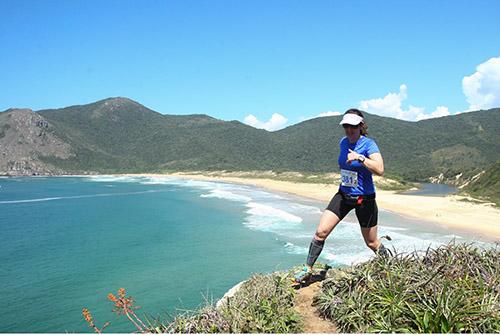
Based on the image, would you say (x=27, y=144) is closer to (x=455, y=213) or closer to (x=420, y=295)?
(x=455, y=213)

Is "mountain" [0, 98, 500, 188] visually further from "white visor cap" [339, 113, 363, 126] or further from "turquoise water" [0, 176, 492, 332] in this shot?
"white visor cap" [339, 113, 363, 126]

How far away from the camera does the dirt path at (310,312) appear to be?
3.50 metres

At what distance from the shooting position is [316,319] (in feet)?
12.1

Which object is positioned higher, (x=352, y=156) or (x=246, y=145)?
(x=246, y=145)

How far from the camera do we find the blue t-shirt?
4051mm

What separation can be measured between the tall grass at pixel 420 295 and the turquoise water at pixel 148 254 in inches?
85.2

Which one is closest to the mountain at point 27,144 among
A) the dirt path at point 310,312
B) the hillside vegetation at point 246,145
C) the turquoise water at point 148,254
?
the hillside vegetation at point 246,145

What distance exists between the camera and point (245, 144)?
126 m

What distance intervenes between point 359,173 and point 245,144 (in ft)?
401

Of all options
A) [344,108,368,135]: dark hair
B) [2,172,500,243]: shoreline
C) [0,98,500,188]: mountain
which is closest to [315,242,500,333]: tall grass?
[344,108,368,135]: dark hair

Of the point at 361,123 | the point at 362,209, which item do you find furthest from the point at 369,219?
the point at 361,123

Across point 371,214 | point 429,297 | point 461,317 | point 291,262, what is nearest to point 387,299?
point 429,297

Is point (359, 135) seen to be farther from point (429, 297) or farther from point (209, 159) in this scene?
point (209, 159)

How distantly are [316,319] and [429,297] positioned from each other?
1084 millimetres
